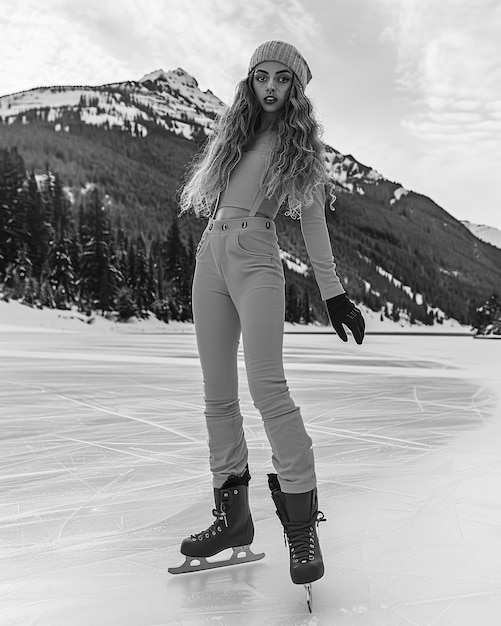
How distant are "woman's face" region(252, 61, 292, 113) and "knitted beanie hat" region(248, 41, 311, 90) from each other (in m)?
0.01

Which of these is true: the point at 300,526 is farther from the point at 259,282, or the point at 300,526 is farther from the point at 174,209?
the point at 174,209

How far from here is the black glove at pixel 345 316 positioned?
1560 mm

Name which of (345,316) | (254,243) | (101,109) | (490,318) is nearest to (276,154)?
(254,243)

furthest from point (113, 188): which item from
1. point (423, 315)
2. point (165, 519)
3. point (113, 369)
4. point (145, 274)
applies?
point (165, 519)

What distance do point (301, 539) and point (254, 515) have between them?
0.60m

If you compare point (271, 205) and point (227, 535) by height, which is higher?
point (271, 205)

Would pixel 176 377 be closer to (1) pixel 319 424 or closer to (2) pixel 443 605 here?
(1) pixel 319 424

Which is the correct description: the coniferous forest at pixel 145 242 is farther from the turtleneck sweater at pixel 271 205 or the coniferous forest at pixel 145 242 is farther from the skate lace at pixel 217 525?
the skate lace at pixel 217 525

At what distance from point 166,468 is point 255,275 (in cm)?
143

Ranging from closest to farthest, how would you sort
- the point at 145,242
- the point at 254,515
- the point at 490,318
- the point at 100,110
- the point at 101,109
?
the point at 254,515 → the point at 490,318 → the point at 145,242 → the point at 100,110 → the point at 101,109

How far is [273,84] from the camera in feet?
5.61

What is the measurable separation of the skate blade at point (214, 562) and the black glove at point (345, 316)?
2.35 feet

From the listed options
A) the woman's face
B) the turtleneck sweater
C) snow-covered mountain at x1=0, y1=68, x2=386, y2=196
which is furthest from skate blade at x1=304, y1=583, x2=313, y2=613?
snow-covered mountain at x1=0, y1=68, x2=386, y2=196

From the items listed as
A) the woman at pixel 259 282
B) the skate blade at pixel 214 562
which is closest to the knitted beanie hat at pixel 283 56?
Result: the woman at pixel 259 282
